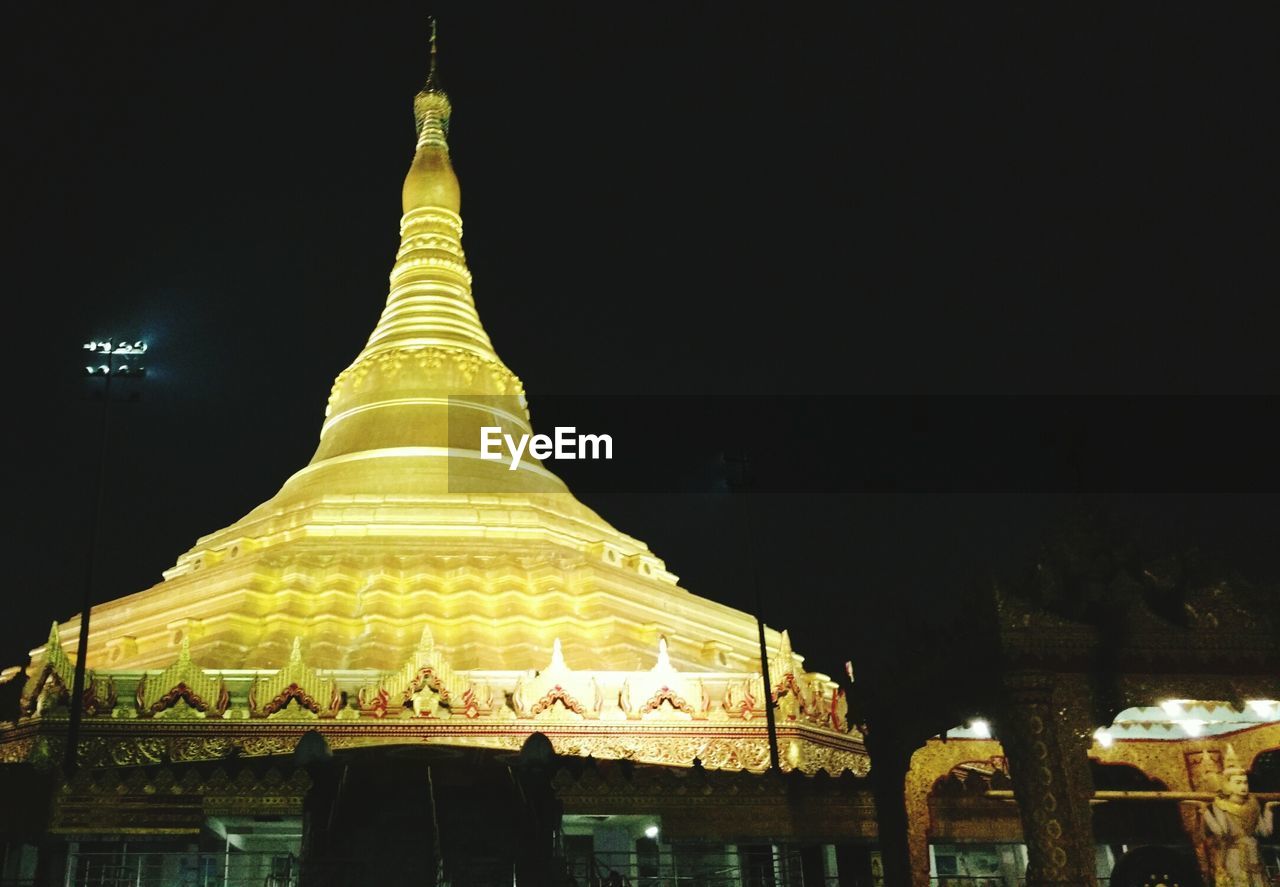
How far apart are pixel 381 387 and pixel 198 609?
727cm

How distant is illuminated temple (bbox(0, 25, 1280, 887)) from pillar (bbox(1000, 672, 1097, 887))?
2cm

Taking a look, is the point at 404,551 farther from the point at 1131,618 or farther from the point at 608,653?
the point at 1131,618

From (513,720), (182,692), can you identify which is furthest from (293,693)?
(513,720)

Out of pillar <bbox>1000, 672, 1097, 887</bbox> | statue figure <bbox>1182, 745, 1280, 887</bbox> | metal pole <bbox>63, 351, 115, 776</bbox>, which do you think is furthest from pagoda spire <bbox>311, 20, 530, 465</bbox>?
pillar <bbox>1000, 672, 1097, 887</bbox>

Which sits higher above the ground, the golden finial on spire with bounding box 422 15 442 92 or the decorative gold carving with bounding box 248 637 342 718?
the golden finial on spire with bounding box 422 15 442 92

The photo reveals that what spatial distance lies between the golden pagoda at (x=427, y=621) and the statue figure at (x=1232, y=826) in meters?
5.97

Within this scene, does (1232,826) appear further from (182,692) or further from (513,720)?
(182,692)

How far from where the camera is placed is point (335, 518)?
73.8 ft

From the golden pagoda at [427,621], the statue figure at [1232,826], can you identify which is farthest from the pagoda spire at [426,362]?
the statue figure at [1232,826]

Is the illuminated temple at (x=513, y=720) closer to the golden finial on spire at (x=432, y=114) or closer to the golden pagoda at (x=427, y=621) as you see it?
the golden pagoda at (x=427, y=621)

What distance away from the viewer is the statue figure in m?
10.5

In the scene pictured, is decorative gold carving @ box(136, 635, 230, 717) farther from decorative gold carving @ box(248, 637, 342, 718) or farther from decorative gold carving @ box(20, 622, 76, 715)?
decorative gold carving @ box(20, 622, 76, 715)

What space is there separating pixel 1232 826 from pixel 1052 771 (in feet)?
13.2

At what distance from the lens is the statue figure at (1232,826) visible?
10492 mm
